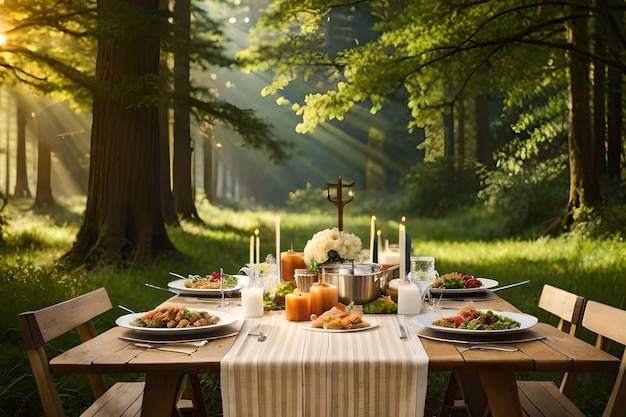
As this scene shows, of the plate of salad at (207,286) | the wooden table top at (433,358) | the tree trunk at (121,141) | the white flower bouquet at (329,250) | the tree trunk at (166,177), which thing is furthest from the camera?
the tree trunk at (166,177)

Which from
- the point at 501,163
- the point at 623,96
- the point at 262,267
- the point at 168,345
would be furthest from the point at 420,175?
the point at 168,345

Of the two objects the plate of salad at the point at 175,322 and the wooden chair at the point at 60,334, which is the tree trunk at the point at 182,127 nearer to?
the wooden chair at the point at 60,334

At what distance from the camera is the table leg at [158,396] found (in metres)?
1.94

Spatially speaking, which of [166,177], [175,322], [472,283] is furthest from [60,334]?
[166,177]

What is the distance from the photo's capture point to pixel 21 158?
22.9 ft

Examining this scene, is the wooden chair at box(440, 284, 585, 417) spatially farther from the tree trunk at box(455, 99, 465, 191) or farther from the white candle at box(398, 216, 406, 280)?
the tree trunk at box(455, 99, 465, 191)

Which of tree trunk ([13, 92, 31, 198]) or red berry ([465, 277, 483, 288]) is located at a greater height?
tree trunk ([13, 92, 31, 198])

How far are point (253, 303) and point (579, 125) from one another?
5.85 meters

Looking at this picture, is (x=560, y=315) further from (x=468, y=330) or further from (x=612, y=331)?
(x=468, y=330)

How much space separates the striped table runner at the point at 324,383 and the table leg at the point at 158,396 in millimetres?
142

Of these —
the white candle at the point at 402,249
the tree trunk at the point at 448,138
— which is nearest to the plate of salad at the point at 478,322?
the white candle at the point at 402,249

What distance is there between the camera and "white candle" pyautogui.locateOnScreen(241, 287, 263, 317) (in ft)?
8.20

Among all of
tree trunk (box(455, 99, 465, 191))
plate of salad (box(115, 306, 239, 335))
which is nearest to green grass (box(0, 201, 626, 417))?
tree trunk (box(455, 99, 465, 191))

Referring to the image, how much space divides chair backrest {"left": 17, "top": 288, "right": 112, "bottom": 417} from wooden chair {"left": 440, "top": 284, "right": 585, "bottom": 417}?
4.75 ft
